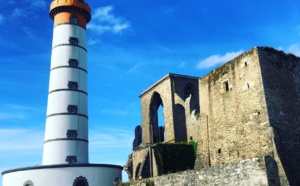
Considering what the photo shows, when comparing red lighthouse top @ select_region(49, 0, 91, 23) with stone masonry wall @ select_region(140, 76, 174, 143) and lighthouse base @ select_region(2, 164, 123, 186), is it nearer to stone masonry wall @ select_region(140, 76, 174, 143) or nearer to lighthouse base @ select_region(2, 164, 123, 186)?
stone masonry wall @ select_region(140, 76, 174, 143)

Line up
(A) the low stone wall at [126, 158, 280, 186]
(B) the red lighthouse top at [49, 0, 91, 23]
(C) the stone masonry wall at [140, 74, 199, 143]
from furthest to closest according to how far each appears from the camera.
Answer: (B) the red lighthouse top at [49, 0, 91, 23]
(C) the stone masonry wall at [140, 74, 199, 143]
(A) the low stone wall at [126, 158, 280, 186]

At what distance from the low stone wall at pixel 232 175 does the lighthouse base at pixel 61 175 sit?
977 cm

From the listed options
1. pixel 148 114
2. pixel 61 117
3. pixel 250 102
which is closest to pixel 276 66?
pixel 250 102

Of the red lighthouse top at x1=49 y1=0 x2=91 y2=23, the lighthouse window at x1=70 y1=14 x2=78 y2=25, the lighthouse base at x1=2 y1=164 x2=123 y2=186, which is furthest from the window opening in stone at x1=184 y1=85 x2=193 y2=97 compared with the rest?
the red lighthouse top at x1=49 y1=0 x2=91 y2=23

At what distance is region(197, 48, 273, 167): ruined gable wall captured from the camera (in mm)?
16578

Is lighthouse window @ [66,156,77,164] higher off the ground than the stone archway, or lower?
lower

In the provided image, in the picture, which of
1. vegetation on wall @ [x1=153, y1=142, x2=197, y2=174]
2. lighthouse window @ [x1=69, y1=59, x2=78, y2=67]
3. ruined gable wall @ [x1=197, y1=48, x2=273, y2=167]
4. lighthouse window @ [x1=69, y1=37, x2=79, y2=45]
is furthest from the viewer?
lighthouse window @ [x1=69, y1=37, x2=79, y2=45]

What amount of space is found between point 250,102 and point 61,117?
16.5m

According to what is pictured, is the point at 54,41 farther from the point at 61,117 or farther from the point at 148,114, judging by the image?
the point at 148,114

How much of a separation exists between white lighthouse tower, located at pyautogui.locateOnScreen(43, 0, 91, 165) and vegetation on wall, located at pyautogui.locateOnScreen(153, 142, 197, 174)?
7.88 metres

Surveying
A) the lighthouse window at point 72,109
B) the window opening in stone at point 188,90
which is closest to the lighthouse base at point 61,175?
the lighthouse window at point 72,109

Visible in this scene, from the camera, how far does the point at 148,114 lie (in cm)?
3094

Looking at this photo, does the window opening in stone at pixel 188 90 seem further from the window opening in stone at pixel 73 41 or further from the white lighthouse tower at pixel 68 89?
the window opening in stone at pixel 73 41

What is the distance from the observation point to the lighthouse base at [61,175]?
24094 mm
